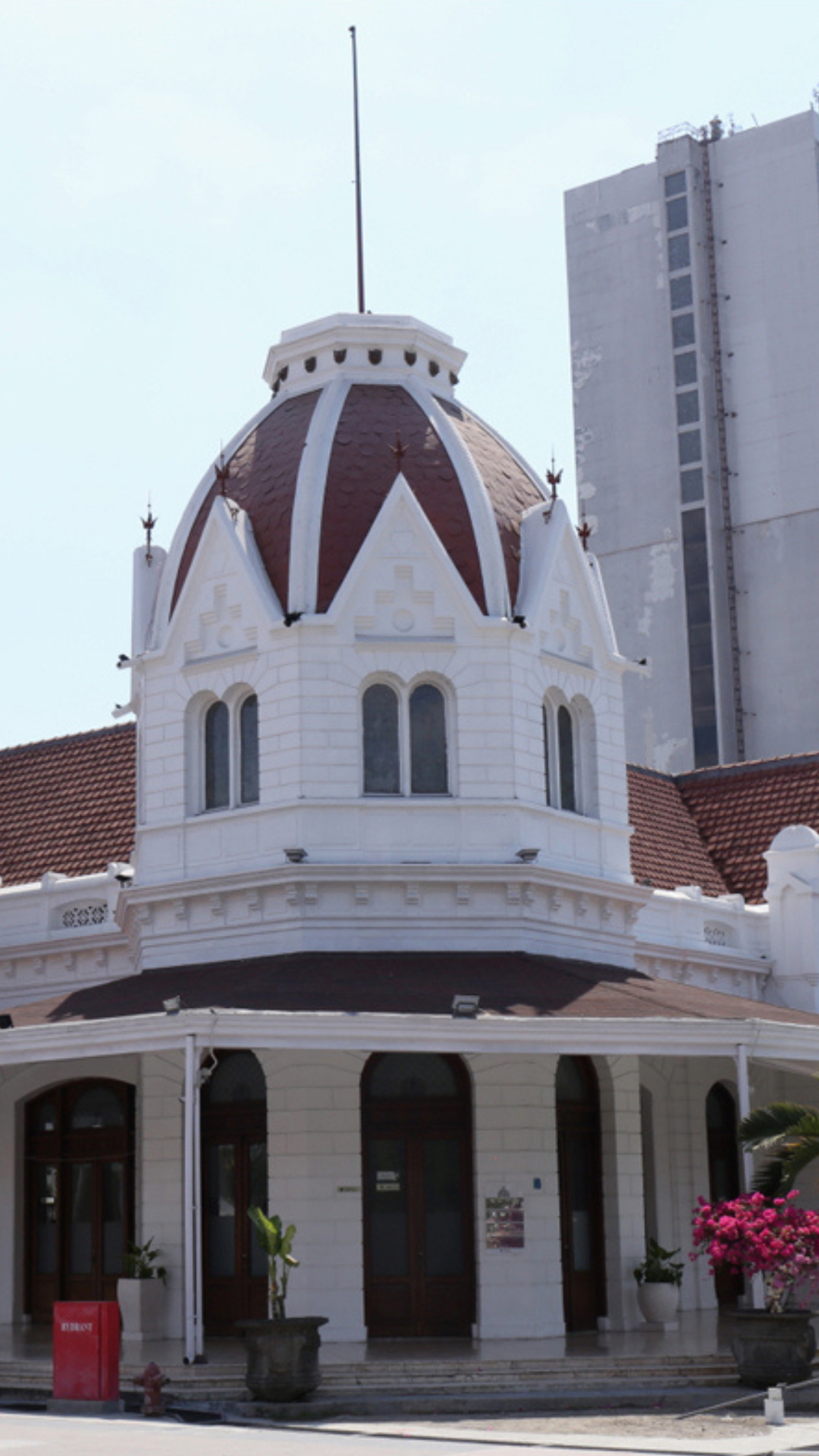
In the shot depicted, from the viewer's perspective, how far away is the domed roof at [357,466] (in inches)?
1151

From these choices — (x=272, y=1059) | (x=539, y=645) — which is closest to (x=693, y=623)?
(x=539, y=645)

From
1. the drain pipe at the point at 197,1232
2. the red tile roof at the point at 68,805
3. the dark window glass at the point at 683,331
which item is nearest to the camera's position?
the drain pipe at the point at 197,1232

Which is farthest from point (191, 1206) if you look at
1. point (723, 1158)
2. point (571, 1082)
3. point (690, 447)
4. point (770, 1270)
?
point (690, 447)

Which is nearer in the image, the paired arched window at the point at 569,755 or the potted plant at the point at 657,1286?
the potted plant at the point at 657,1286

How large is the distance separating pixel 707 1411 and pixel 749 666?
53.5 meters

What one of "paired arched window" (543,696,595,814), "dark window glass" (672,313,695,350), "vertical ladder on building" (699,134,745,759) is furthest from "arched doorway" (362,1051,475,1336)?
"dark window glass" (672,313,695,350)

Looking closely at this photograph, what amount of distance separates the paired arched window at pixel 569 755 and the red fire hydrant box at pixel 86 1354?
10.9m

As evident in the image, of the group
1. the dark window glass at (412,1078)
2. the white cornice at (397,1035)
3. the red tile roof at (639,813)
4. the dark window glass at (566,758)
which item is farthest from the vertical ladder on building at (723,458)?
the white cornice at (397,1035)

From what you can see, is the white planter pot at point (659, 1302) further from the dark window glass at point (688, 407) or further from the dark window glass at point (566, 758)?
the dark window glass at point (688, 407)

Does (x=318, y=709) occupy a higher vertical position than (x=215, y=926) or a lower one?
higher

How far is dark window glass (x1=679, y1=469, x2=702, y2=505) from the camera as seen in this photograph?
73.5 m

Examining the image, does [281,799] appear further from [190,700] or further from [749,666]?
[749,666]

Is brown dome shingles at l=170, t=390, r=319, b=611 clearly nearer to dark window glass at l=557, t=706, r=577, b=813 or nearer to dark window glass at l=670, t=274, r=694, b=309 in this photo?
dark window glass at l=557, t=706, r=577, b=813

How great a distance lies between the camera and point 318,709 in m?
28.3
